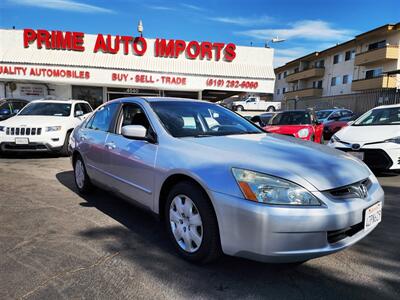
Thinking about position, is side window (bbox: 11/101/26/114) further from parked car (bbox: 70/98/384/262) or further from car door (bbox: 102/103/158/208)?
parked car (bbox: 70/98/384/262)

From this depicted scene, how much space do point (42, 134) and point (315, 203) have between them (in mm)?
7630

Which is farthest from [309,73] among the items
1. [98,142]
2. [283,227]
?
[283,227]

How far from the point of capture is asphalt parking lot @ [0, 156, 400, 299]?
2539mm

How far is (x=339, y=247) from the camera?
250 cm

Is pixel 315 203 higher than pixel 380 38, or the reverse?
pixel 380 38

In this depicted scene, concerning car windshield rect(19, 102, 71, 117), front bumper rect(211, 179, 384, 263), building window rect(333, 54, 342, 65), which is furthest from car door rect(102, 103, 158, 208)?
building window rect(333, 54, 342, 65)

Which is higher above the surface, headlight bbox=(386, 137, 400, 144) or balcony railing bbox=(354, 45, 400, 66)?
balcony railing bbox=(354, 45, 400, 66)

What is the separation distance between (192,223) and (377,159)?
189 inches

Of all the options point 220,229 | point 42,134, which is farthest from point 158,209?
point 42,134

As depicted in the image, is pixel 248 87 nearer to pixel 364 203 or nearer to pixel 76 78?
pixel 76 78

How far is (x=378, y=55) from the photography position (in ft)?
107

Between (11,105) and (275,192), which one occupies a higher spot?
(11,105)

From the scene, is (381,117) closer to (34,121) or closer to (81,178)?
(81,178)

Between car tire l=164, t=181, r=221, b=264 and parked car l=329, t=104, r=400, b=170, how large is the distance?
15.2 ft
